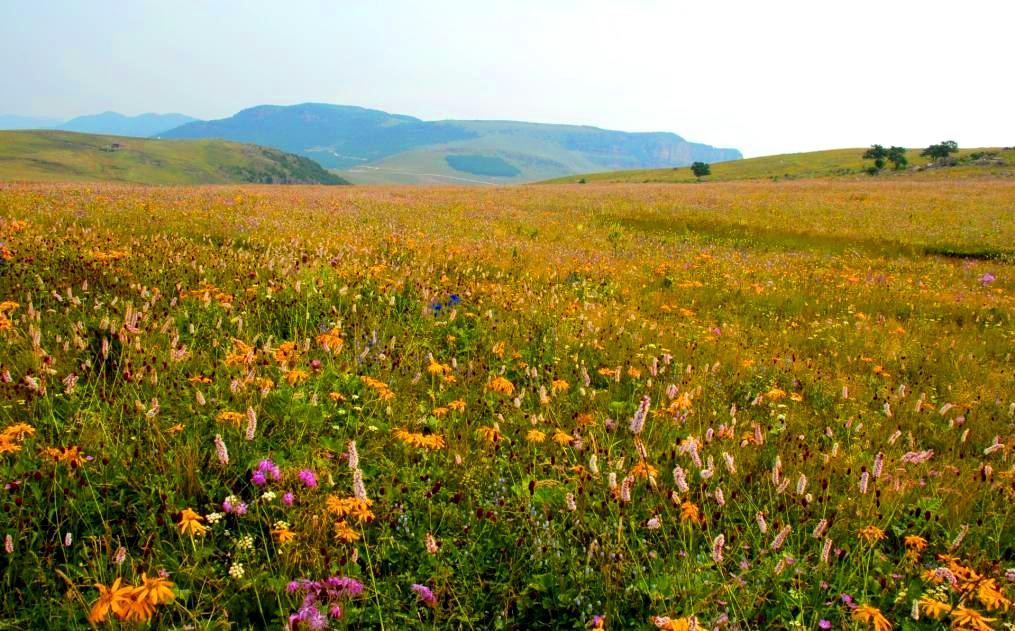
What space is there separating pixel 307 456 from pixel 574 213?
2077cm

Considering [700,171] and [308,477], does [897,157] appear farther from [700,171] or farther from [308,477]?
[308,477]

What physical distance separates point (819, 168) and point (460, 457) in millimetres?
131521

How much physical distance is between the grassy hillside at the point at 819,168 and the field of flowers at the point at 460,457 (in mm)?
86538

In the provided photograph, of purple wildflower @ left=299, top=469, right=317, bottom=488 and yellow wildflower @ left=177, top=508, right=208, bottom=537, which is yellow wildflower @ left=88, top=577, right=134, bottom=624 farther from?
purple wildflower @ left=299, top=469, right=317, bottom=488

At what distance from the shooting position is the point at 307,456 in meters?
3.41

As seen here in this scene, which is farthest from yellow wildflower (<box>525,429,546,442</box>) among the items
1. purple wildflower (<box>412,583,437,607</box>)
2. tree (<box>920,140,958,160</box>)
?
tree (<box>920,140,958,160</box>)

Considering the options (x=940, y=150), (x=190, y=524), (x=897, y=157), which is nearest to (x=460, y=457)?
(x=190, y=524)

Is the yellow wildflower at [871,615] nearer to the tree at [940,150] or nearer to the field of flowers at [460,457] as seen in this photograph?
the field of flowers at [460,457]

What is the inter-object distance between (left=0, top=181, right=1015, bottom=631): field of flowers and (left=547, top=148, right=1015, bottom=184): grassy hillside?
86538 mm

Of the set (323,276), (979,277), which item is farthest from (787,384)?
(979,277)

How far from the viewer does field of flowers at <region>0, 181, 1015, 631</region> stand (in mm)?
2654

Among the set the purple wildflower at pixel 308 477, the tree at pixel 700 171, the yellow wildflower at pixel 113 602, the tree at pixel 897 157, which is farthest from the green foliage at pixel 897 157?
the yellow wildflower at pixel 113 602

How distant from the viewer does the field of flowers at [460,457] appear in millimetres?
2654

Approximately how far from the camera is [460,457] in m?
3.53
